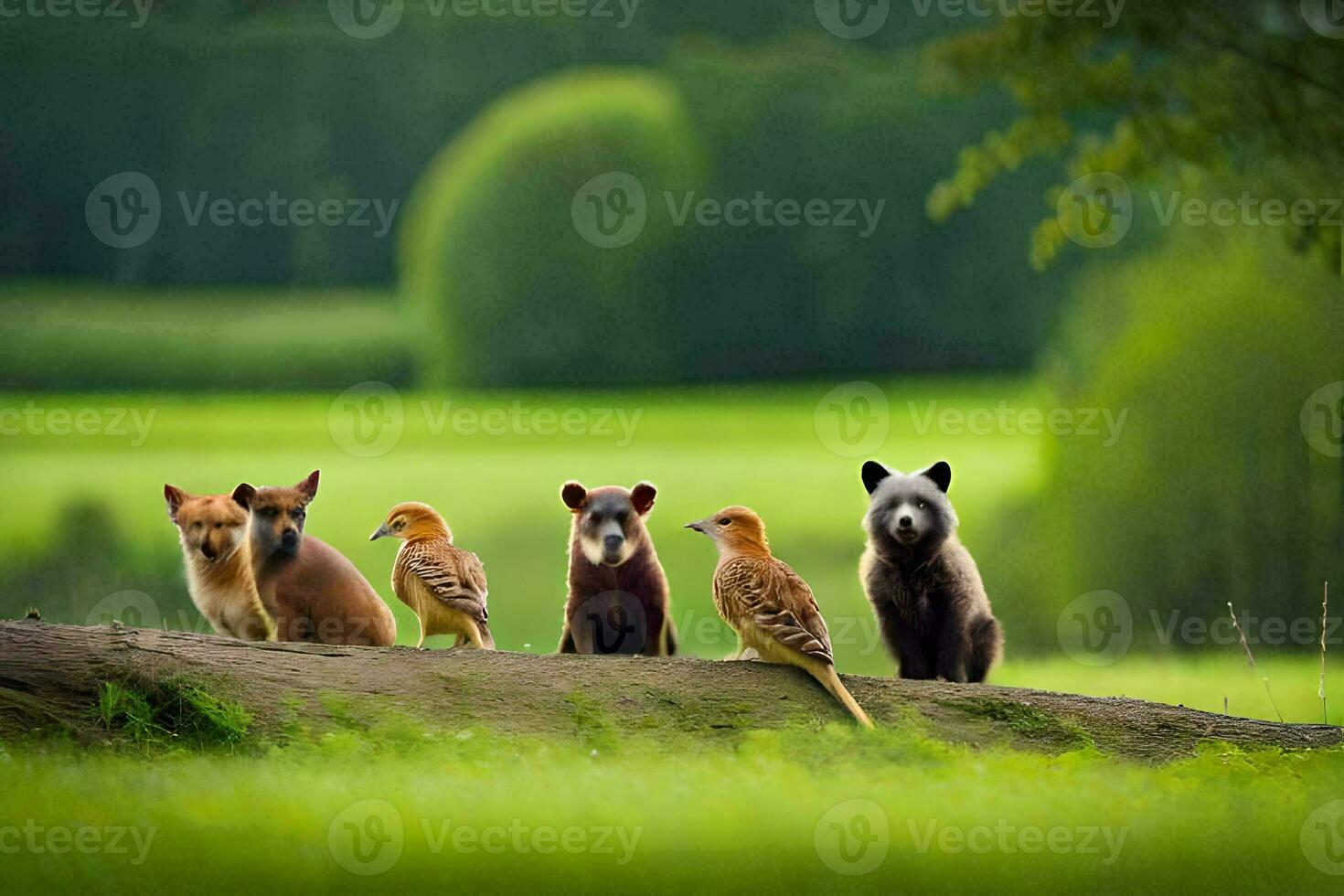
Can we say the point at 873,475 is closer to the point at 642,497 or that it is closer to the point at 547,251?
the point at 642,497

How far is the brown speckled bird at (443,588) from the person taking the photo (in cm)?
612

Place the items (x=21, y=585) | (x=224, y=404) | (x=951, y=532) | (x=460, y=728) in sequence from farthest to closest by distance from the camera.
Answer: (x=224, y=404) < (x=21, y=585) < (x=951, y=532) < (x=460, y=728)

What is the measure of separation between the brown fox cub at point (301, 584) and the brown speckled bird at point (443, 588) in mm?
310

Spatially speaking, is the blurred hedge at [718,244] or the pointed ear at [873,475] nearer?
the pointed ear at [873,475]

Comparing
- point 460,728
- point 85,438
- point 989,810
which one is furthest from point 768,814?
point 85,438

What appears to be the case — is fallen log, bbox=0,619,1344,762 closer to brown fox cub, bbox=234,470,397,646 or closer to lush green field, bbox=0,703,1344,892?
lush green field, bbox=0,703,1344,892

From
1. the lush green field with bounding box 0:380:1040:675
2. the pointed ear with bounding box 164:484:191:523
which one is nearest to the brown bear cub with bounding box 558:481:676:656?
the pointed ear with bounding box 164:484:191:523

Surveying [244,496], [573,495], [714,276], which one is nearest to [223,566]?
[244,496]

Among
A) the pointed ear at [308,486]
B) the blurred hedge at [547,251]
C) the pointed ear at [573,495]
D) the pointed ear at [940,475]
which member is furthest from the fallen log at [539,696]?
the blurred hedge at [547,251]

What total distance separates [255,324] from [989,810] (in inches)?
610

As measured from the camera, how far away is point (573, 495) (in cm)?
631

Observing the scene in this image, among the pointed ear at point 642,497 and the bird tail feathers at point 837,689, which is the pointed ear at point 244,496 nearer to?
the pointed ear at point 642,497

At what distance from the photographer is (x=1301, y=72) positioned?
8.21 metres

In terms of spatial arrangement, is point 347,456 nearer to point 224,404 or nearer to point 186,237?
point 224,404
